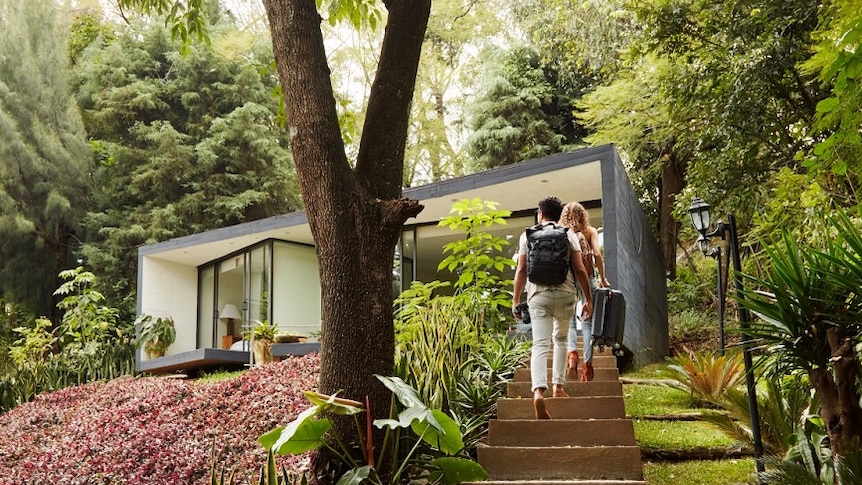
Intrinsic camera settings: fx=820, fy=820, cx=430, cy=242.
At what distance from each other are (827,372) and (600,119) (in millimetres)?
13790

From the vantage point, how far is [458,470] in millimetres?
5000

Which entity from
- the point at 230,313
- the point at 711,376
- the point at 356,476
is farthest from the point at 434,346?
the point at 230,313

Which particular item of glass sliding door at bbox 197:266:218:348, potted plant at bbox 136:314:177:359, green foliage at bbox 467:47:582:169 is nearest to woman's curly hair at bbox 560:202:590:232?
potted plant at bbox 136:314:177:359

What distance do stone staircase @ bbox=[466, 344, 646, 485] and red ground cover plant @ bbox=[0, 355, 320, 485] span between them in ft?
4.81

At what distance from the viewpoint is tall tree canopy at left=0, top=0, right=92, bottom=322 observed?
21.4 meters

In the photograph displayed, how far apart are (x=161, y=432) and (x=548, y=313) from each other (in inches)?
152

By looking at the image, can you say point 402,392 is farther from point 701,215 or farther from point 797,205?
point 797,205

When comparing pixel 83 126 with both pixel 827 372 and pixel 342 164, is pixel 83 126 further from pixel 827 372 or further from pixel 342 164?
pixel 827 372

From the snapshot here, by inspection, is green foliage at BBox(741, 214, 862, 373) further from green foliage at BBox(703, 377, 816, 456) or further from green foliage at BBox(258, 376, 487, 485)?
green foliage at BBox(258, 376, 487, 485)

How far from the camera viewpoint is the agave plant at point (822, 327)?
3.72m

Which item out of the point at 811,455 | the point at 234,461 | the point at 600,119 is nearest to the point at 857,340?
the point at 811,455

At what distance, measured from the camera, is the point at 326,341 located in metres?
5.13

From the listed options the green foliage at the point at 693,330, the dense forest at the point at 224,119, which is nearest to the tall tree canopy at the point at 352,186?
the dense forest at the point at 224,119

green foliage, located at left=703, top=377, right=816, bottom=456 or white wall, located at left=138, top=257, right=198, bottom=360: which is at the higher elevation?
white wall, located at left=138, top=257, right=198, bottom=360
